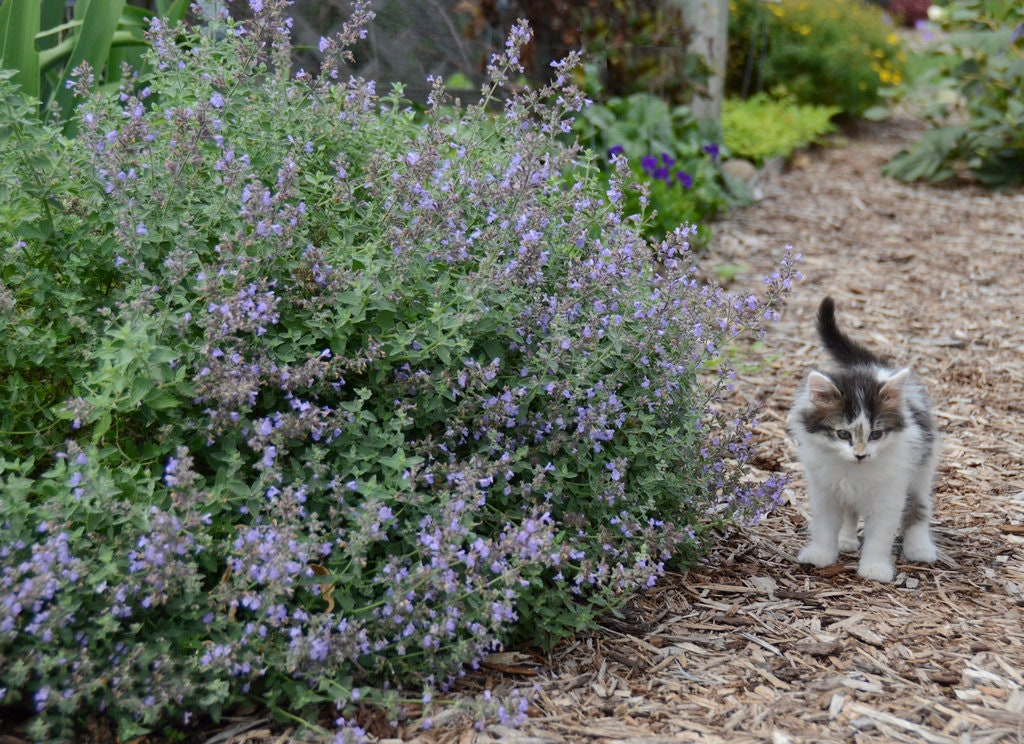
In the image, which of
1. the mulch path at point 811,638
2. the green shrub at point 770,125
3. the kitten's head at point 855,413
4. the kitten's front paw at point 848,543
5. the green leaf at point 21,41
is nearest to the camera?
the mulch path at point 811,638

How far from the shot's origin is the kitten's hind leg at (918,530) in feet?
11.7

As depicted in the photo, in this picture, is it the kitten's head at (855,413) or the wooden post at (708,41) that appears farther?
the wooden post at (708,41)

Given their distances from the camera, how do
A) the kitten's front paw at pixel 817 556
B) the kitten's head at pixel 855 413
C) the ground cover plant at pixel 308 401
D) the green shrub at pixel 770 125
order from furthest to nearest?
the green shrub at pixel 770 125 < the kitten's front paw at pixel 817 556 < the kitten's head at pixel 855 413 < the ground cover plant at pixel 308 401

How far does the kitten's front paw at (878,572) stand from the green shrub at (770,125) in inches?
255

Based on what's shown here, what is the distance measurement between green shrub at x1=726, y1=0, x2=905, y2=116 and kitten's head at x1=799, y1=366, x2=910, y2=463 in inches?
327

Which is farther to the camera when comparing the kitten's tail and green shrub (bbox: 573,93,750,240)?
green shrub (bbox: 573,93,750,240)

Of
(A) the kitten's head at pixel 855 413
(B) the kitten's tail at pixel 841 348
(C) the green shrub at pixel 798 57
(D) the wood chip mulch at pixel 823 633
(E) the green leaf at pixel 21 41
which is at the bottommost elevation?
(D) the wood chip mulch at pixel 823 633

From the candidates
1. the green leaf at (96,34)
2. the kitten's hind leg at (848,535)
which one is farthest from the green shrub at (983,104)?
the green leaf at (96,34)

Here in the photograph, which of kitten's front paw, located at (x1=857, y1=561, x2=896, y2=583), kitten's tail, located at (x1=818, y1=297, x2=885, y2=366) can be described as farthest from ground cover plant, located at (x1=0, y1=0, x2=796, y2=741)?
kitten's tail, located at (x1=818, y1=297, x2=885, y2=366)

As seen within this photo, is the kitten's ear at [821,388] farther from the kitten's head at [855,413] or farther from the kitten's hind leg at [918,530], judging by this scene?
the kitten's hind leg at [918,530]

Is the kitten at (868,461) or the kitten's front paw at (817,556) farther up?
the kitten at (868,461)

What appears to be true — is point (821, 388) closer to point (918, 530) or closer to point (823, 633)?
point (918, 530)

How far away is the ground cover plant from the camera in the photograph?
7.71ft

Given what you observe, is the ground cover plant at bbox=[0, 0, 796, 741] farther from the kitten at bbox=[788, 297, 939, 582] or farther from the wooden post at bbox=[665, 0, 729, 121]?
the wooden post at bbox=[665, 0, 729, 121]
